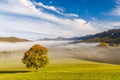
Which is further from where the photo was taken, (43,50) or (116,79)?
(43,50)

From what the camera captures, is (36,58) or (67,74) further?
(36,58)

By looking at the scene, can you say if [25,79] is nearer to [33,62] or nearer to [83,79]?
[83,79]

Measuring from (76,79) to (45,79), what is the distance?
526cm

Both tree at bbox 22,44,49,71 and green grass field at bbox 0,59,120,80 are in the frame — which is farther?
tree at bbox 22,44,49,71

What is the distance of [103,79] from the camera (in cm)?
4144

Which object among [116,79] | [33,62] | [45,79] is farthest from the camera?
[33,62]

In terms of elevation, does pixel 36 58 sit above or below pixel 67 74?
above

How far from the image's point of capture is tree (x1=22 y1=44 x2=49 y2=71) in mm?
96125

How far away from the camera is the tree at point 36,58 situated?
96125 mm

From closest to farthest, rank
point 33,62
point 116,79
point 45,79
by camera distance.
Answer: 1. point 116,79
2. point 45,79
3. point 33,62

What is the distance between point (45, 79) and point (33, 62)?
52.1 meters

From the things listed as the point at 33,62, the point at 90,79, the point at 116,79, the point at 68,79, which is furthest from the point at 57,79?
the point at 33,62

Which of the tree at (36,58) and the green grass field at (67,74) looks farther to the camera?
the tree at (36,58)

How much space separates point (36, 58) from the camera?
95750mm
